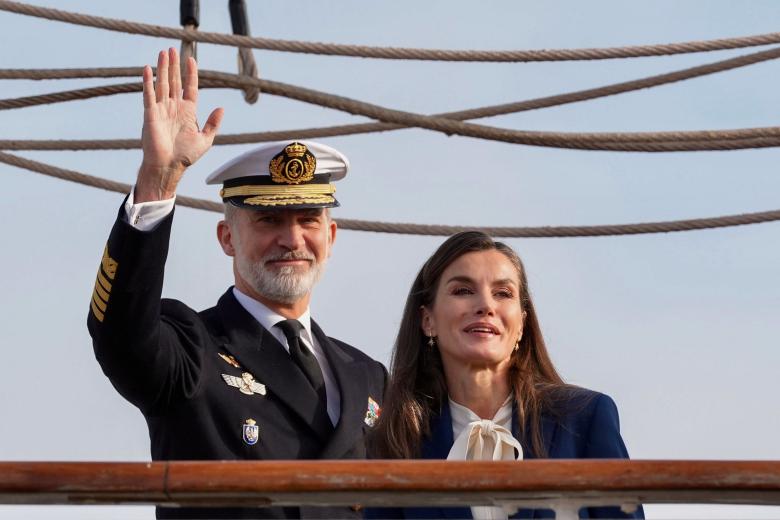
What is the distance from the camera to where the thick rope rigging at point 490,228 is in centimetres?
488

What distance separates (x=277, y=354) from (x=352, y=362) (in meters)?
0.25

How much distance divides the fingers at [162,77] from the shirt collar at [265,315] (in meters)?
0.68

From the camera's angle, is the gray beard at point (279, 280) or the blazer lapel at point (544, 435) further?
the gray beard at point (279, 280)

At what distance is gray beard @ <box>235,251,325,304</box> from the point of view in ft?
12.5

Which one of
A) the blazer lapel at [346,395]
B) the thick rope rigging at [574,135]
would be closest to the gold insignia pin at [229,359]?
the blazer lapel at [346,395]

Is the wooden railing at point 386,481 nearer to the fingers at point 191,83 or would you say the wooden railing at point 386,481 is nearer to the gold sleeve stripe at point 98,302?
the gold sleeve stripe at point 98,302

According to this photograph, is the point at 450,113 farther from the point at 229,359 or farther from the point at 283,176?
the point at 229,359

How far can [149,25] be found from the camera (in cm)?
475

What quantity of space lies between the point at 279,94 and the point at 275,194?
2.92 ft

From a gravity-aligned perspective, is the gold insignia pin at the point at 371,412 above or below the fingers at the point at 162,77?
below

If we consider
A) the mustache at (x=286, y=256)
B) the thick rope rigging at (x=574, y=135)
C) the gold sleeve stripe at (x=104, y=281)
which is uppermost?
the thick rope rigging at (x=574, y=135)

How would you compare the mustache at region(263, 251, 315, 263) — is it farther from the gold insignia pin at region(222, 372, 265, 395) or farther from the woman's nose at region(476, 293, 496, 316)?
the woman's nose at region(476, 293, 496, 316)

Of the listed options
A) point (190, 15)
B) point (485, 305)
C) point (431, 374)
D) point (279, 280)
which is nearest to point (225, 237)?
point (279, 280)

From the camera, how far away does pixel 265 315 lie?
3.83 m
